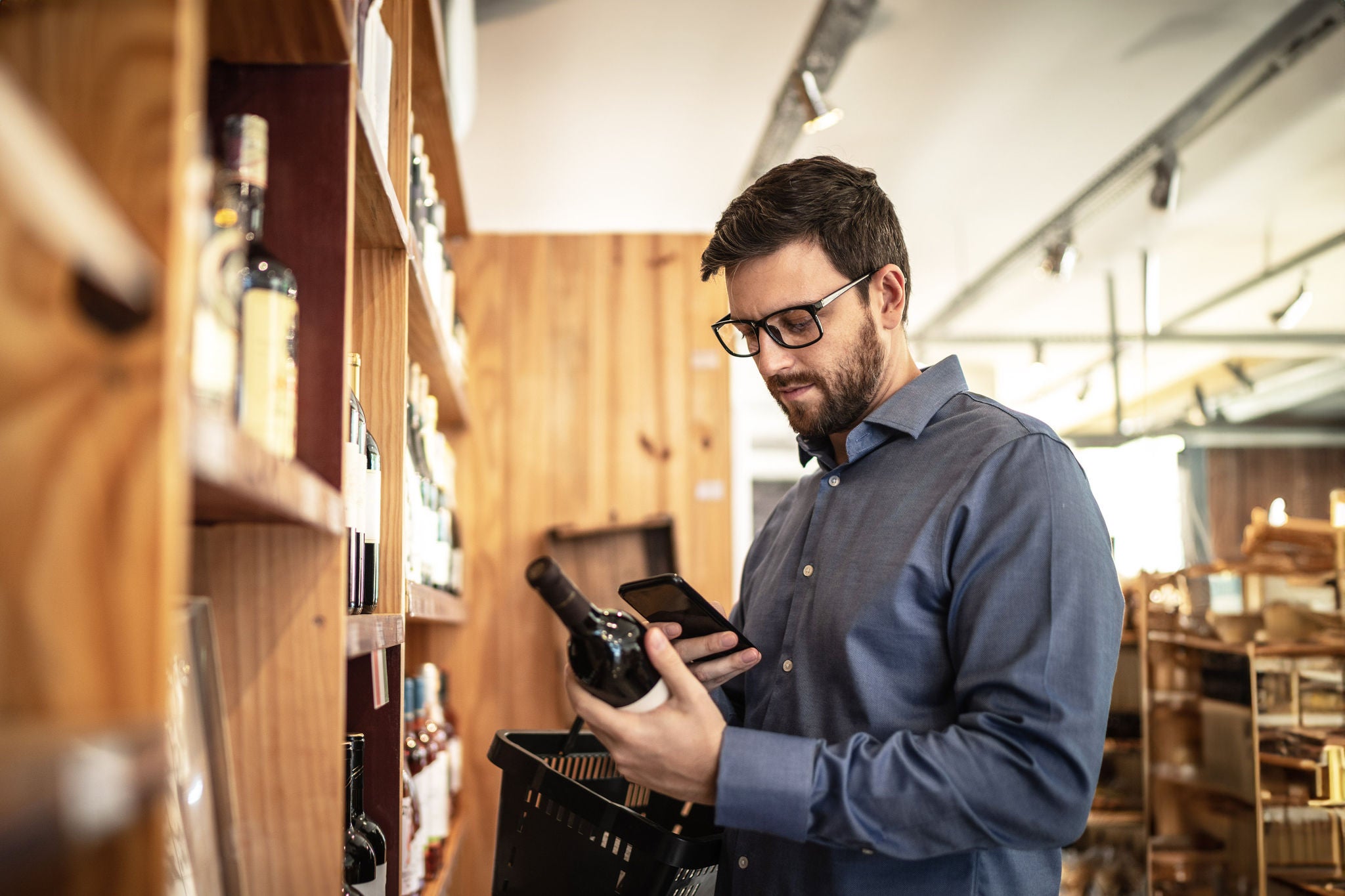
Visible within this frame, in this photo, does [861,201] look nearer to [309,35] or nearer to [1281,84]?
[309,35]

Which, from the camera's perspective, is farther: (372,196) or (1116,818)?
(1116,818)

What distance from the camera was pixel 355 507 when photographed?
1262 millimetres

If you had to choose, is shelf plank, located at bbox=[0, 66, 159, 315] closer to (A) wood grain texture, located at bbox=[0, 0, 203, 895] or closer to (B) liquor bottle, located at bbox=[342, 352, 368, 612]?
(A) wood grain texture, located at bbox=[0, 0, 203, 895]

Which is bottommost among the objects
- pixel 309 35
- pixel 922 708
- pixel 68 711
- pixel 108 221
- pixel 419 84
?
pixel 922 708

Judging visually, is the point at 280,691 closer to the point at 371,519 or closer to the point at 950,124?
the point at 371,519

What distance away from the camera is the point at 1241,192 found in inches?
217

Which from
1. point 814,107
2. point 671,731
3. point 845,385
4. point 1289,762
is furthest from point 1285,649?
point 671,731

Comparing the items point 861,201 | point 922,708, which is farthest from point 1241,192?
point 922,708

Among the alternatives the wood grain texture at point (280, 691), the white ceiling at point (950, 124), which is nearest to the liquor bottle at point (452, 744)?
the wood grain texture at point (280, 691)

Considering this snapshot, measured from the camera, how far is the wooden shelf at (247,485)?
628mm

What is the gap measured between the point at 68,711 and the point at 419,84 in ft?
6.26

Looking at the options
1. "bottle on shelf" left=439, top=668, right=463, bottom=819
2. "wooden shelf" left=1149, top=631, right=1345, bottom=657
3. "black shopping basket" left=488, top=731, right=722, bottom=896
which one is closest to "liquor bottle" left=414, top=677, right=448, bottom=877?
"bottle on shelf" left=439, top=668, right=463, bottom=819

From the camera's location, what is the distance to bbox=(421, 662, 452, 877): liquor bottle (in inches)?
Answer: 85.7

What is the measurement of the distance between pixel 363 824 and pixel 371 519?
44 centimetres
